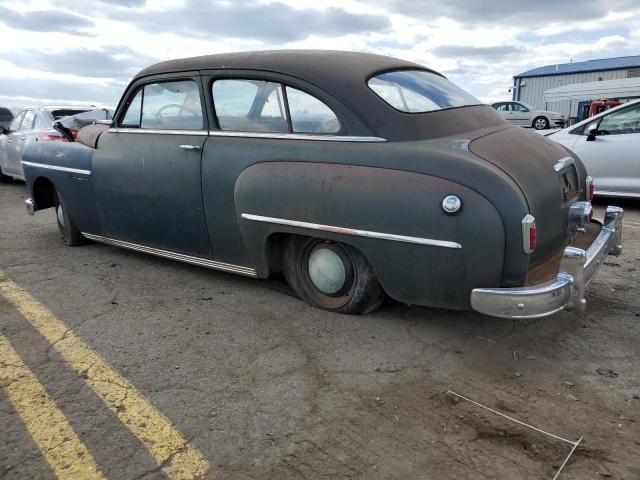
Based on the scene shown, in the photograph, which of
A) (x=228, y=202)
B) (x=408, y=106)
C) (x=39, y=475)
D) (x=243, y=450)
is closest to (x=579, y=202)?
(x=408, y=106)

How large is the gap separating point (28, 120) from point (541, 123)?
20079 mm

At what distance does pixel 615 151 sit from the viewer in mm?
6918

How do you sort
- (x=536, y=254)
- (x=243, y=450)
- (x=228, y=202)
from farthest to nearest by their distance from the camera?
(x=228, y=202)
(x=536, y=254)
(x=243, y=450)

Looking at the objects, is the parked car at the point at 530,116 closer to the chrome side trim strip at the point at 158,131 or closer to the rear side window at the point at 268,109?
the chrome side trim strip at the point at 158,131

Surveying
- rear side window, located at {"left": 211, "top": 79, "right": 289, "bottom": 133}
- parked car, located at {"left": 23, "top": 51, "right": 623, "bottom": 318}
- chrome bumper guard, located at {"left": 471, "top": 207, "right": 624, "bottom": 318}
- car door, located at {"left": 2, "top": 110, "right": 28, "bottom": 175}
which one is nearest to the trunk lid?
parked car, located at {"left": 23, "top": 51, "right": 623, "bottom": 318}

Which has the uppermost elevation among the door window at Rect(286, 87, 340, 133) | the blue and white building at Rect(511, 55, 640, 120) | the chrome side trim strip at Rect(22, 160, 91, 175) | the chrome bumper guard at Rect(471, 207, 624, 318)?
the blue and white building at Rect(511, 55, 640, 120)

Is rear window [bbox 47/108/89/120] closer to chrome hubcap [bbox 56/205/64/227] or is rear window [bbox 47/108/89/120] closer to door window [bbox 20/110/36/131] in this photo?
door window [bbox 20/110/36/131]

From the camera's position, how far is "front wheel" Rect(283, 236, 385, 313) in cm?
337

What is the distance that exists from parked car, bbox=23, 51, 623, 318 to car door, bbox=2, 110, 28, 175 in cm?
549

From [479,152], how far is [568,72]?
36532 mm

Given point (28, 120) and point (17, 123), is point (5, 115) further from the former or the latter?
point (28, 120)

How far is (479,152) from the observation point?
2.93 m

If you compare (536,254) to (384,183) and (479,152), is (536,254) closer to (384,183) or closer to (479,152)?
(479,152)

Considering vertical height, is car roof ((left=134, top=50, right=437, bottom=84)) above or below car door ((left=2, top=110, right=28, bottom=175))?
above
